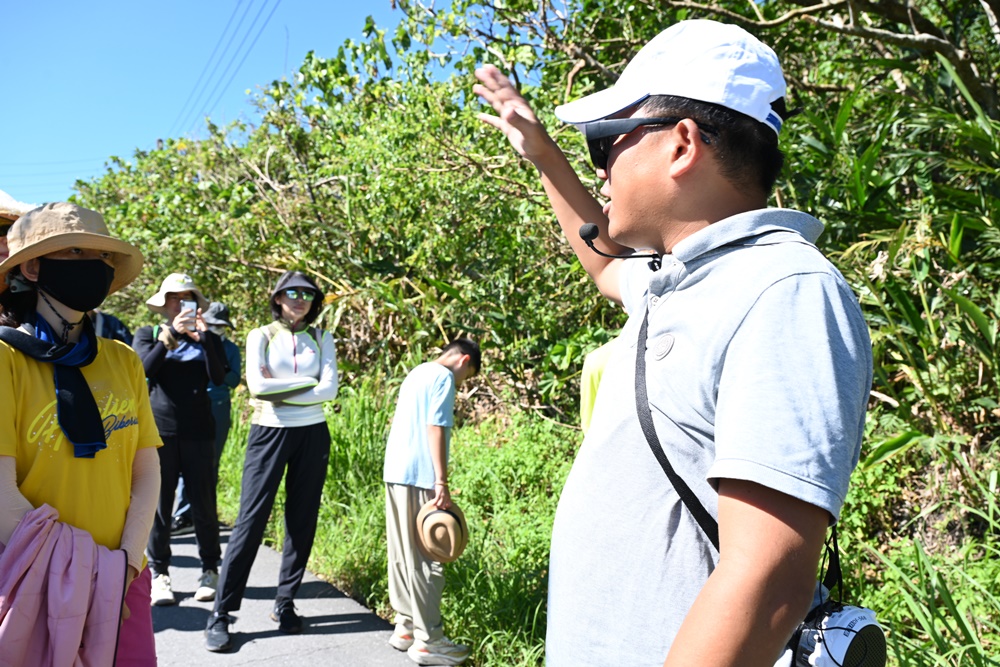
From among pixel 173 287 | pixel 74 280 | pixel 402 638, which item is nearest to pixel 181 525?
pixel 173 287

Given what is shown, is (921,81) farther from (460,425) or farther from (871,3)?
(460,425)

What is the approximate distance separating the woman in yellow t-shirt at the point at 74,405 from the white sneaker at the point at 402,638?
202 centimetres

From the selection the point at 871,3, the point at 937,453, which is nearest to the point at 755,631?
the point at 937,453

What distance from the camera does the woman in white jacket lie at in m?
4.95

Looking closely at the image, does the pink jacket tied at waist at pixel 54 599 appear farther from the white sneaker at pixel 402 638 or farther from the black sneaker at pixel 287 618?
the black sneaker at pixel 287 618

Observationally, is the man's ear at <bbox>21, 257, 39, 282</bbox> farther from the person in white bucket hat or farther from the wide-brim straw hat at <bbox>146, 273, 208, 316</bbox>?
the wide-brim straw hat at <bbox>146, 273, 208, 316</bbox>

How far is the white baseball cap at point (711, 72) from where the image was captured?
4.52 feet

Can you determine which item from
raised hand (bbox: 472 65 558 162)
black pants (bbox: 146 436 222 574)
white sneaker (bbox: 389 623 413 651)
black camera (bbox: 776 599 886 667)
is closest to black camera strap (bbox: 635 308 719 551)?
black camera (bbox: 776 599 886 667)

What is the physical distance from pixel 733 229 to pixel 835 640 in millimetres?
653

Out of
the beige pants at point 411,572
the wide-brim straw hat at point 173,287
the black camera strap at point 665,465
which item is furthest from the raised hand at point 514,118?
the wide-brim straw hat at point 173,287

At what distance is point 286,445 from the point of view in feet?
17.0

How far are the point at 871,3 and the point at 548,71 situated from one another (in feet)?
8.07

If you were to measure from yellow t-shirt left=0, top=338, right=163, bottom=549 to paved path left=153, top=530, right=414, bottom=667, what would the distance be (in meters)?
2.12

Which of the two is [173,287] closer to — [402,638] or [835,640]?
[402,638]
